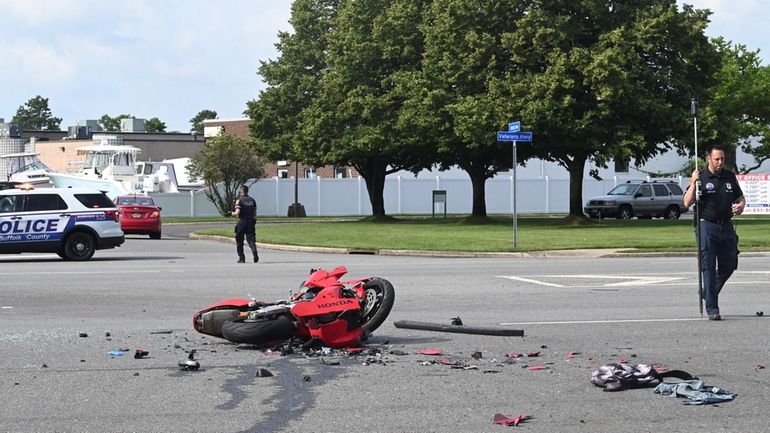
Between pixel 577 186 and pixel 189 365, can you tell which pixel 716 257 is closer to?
pixel 189 365

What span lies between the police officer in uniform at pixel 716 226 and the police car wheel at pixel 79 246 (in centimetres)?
1610

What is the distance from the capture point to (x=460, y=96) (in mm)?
45719

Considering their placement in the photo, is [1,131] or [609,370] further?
[1,131]

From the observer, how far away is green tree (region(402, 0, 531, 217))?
43406 millimetres

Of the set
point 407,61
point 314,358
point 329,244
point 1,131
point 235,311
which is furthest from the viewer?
point 1,131

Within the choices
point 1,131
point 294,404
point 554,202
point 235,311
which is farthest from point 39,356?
point 1,131

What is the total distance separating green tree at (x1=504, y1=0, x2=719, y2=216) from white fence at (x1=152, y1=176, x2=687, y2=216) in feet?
83.0

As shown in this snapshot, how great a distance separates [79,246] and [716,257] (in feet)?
53.7

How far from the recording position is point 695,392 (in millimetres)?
8656

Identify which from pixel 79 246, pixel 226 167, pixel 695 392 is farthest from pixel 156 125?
pixel 695 392

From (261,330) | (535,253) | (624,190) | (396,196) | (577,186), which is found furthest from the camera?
(396,196)

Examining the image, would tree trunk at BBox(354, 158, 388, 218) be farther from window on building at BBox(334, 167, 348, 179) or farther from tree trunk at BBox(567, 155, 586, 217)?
window on building at BBox(334, 167, 348, 179)

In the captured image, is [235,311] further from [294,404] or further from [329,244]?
[329,244]

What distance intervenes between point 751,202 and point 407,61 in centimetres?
1558
